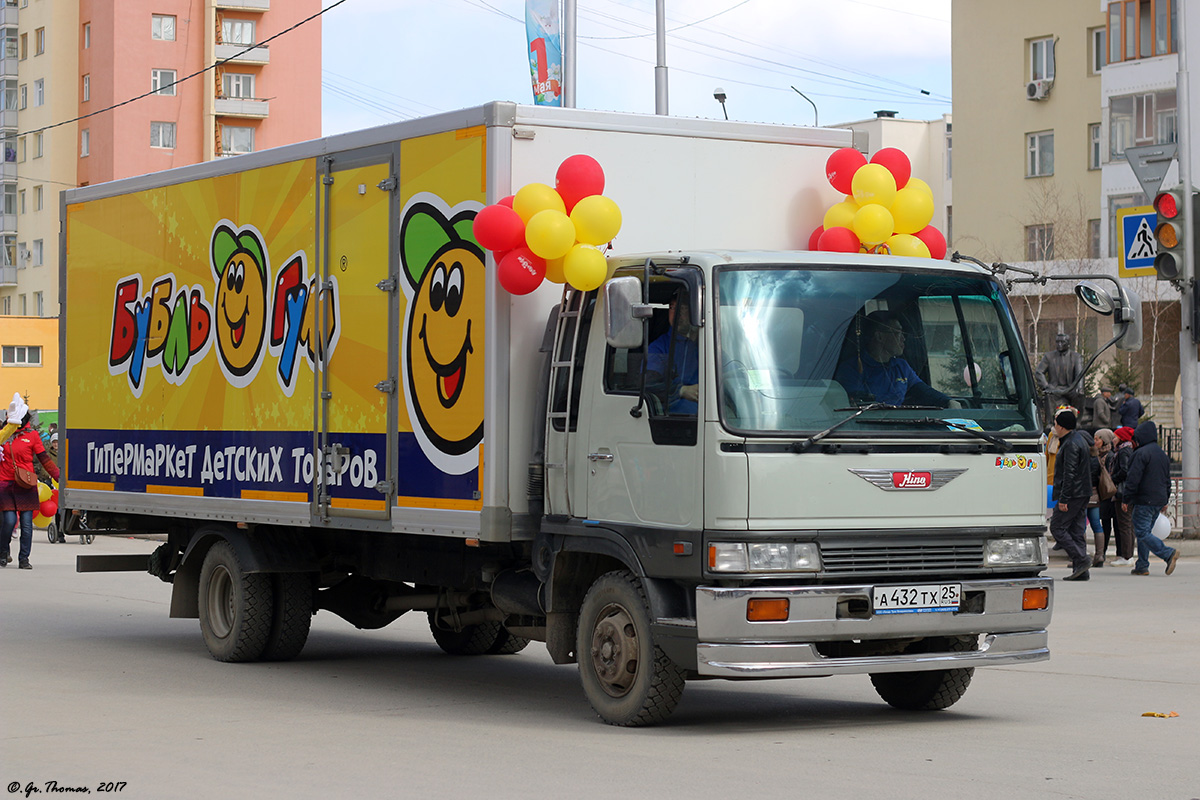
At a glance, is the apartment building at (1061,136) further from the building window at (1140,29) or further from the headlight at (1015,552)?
the headlight at (1015,552)

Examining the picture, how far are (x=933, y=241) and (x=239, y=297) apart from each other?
15.8ft

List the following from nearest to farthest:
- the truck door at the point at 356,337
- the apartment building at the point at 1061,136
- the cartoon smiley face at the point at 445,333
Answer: the cartoon smiley face at the point at 445,333 → the truck door at the point at 356,337 → the apartment building at the point at 1061,136

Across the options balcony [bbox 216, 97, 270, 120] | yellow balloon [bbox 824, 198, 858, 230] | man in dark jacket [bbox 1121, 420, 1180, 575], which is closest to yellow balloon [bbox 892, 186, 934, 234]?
yellow balloon [bbox 824, 198, 858, 230]

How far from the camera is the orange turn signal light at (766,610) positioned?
8664mm

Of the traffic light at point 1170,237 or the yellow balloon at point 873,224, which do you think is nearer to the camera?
the yellow balloon at point 873,224

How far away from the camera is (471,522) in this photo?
9.95 m

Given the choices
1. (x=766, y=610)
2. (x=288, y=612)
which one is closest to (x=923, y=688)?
(x=766, y=610)

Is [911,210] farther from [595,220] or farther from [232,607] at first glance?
[232,607]

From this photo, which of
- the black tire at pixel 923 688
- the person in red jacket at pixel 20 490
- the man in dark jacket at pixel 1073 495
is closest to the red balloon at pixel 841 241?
the black tire at pixel 923 688

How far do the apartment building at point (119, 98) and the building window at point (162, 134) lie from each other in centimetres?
4

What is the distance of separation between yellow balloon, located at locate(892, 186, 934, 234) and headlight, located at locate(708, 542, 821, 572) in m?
2.45

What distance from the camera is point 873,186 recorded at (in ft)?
33.6

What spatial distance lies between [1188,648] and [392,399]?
253 inches

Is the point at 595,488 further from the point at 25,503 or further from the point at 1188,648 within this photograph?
the point at 25,503
